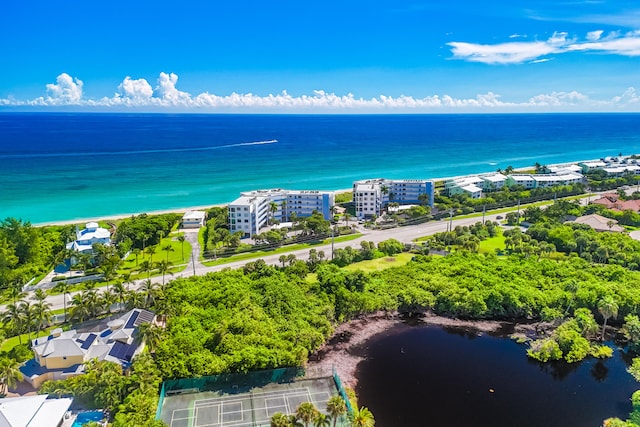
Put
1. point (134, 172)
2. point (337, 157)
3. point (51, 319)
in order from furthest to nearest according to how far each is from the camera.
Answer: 1. point (337, 157)
2. point (134, 172)
3. point (51, 319)

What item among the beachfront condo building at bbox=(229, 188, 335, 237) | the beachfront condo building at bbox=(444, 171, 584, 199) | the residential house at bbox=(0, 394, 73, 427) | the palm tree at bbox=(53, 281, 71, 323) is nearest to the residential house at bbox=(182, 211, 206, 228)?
the beachfront condo building at bbox=(229, 188, 335, 237)

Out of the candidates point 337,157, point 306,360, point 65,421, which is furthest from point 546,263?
point 337,157

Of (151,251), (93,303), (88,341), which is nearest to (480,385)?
(88,341)

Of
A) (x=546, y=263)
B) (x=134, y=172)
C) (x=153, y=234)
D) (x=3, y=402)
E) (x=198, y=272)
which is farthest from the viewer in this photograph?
(x=134, y=172)

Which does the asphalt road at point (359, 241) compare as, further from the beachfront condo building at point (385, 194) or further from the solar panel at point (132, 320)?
the solar panel at point (132, 320)

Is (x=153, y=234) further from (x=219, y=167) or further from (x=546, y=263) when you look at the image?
(x=219, y=167)
